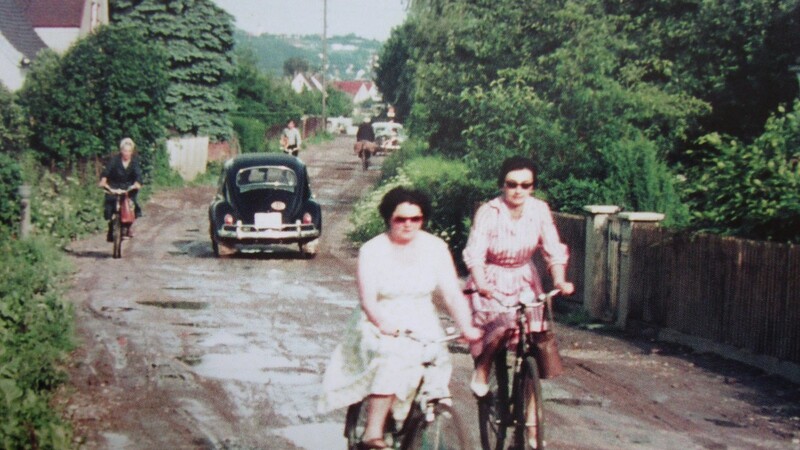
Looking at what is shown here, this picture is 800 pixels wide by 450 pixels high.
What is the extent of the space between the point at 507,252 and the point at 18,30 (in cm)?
4611

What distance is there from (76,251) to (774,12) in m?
13.6

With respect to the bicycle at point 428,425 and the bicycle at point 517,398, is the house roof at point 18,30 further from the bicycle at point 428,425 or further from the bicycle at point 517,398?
the bicycle at point 428,425

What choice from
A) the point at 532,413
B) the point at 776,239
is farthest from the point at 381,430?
the point at 776,239

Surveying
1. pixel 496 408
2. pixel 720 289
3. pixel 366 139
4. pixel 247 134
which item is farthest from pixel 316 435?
pixel 247 134

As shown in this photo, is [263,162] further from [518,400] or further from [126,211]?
[518,400]

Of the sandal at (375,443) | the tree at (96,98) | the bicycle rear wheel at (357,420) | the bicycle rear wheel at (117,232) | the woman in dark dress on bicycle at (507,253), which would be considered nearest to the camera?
the sandal at (375,443)

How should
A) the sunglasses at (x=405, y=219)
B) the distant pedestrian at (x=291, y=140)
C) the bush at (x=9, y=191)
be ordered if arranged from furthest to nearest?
the distant pedestrian at (x=291, y=140), the bush at (x=9, y=191), the sunglasses at (x=405, y=219)

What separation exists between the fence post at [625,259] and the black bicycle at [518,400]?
252 inches

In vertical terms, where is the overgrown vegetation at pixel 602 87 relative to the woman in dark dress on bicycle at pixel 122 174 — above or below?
above

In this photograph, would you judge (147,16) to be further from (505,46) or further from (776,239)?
(776,239)

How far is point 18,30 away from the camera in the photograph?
50.2 metres

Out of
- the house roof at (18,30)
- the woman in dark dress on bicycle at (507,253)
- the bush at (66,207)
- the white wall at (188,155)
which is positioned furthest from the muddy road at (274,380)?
the house roof at (18,30)

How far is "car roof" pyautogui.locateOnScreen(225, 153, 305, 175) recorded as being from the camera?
22.0 metres

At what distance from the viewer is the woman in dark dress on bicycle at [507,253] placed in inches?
296
